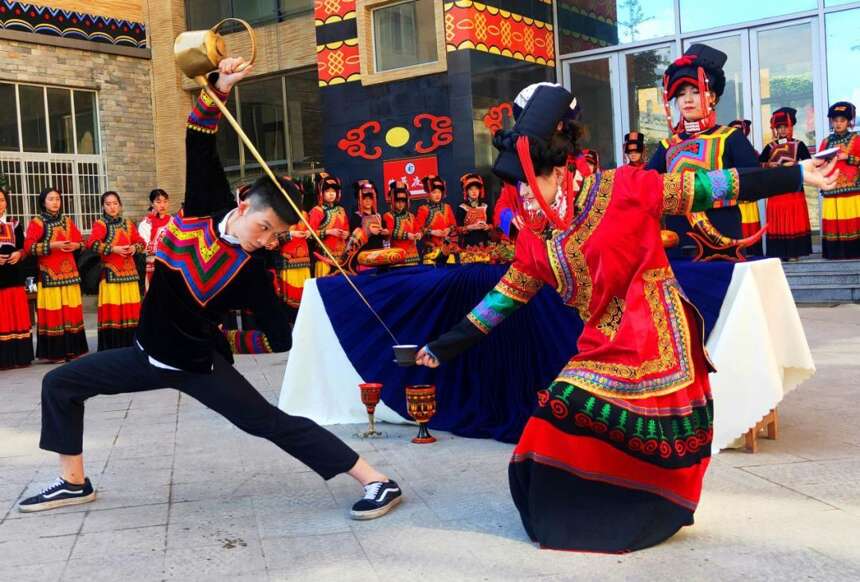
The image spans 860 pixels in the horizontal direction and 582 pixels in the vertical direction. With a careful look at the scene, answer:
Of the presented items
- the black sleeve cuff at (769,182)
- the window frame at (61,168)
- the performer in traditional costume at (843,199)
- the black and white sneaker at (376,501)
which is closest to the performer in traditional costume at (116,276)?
the window frame at (61,168)

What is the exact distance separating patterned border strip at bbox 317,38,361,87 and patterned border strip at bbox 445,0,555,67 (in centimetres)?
175

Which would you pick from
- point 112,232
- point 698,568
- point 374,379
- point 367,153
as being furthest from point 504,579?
point 367,153

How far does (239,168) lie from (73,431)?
14.4m

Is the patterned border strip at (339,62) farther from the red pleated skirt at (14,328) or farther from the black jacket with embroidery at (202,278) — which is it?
the black jacket with embroidery at (202,278)

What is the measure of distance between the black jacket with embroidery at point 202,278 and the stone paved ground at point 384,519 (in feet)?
2.57

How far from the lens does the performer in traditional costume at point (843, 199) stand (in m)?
11.7

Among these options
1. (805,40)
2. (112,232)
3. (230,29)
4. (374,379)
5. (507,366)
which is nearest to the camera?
(507,366)

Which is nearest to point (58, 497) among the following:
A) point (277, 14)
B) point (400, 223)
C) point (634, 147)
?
point (400, 223)

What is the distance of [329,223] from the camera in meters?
12.0

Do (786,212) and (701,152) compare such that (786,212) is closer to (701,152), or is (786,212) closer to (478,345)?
(701,152)

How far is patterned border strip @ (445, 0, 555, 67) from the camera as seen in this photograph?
1364 centimetres

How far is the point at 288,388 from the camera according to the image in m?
6.37

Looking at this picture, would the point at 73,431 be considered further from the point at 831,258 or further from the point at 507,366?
the point at 831,258

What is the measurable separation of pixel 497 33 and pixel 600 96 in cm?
A: 247
